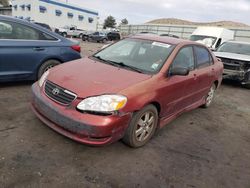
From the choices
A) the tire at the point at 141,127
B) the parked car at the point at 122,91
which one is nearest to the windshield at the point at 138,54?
the parked car at the point at 122,91

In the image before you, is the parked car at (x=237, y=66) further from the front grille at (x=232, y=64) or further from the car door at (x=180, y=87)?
the car door at (x=180, y=87)

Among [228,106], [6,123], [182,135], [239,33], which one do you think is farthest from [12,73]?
[239,33]

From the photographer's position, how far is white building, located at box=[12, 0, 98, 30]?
47.9 metres

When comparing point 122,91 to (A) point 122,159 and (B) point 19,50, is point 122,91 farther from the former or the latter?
(B) point 19,50

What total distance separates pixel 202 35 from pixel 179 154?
15.1 metres

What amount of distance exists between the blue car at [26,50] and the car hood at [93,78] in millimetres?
1858

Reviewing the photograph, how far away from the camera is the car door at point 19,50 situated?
5113 millimetres

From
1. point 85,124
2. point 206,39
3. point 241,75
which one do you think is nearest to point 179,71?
point 85,124

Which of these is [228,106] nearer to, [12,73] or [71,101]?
[71,101]

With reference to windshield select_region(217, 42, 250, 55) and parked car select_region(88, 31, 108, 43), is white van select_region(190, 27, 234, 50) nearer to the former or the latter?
windshield select_region(217, 42, 250, 55)

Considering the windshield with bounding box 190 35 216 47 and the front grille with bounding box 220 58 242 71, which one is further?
the windshield with bounding box 190 35 216 47

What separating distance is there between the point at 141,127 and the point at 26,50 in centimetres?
335

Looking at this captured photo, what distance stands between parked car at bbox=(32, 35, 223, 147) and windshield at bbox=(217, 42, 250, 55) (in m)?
5.83

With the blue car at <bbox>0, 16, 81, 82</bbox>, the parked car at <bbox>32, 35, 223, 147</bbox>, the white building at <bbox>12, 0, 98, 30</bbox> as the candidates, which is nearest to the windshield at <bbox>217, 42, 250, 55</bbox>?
the parked car at <bbox>32, 35, 223, 147</bbox>
